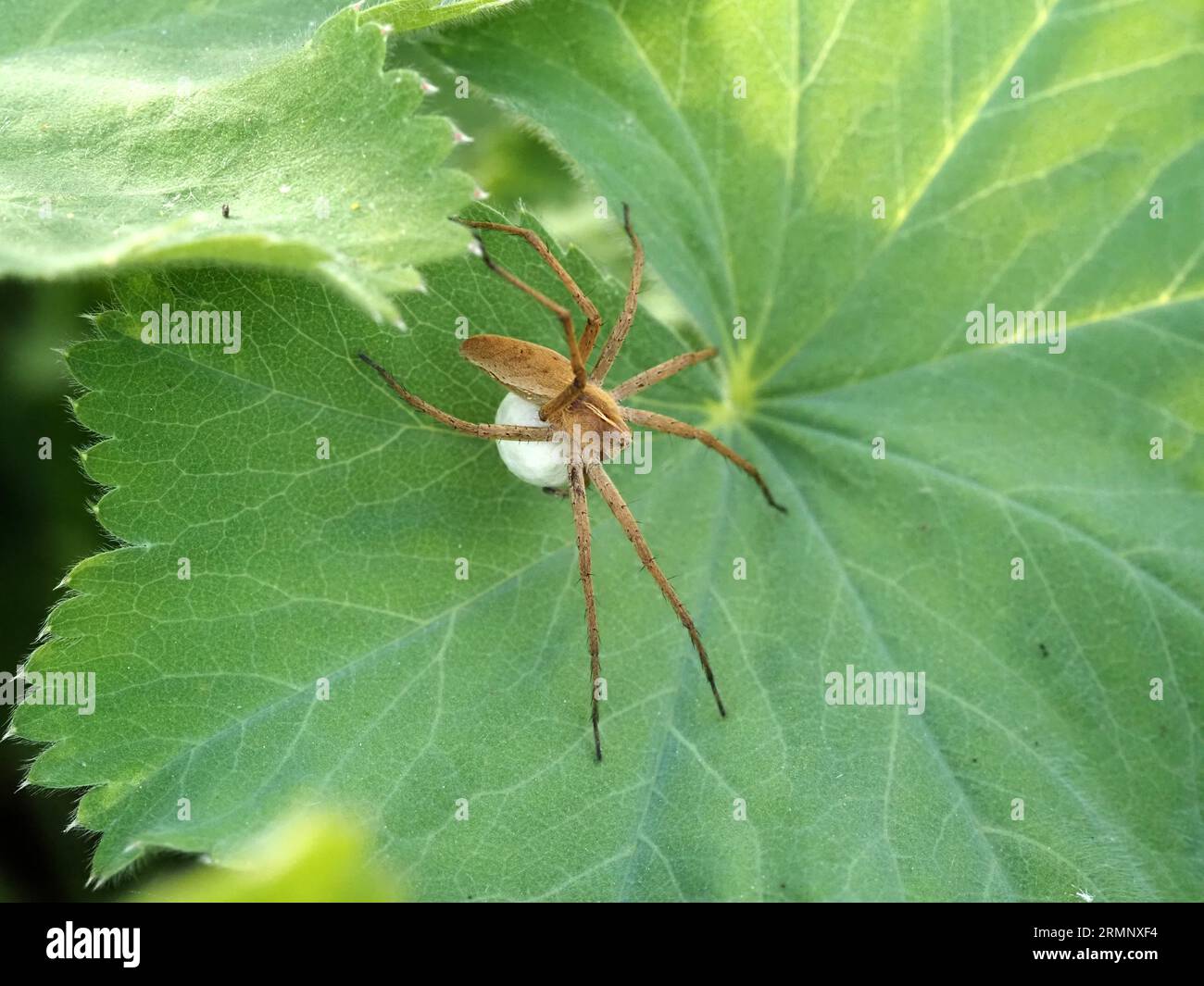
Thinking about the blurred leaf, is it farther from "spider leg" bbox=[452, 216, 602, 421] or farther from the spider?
"spider leg" bbox=[452, 216, 602, 421]

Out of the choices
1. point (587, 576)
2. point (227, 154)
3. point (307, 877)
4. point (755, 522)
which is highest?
point (227, 154)

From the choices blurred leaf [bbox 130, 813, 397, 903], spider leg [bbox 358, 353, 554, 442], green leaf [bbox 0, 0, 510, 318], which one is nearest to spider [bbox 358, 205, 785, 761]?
spider leg [bbox 358, 353, 554, 442]

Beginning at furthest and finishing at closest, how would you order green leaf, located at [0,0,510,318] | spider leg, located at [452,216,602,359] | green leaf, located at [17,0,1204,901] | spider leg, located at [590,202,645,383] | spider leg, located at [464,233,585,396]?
Answer: spider leg, located at [590,202,645,383], spider leg, located at [452,216,602,359], spider leg, located at [464,233,585,396], green leaf, located at [17,0,1204,901], green leaf, located at [0,0,510,318]

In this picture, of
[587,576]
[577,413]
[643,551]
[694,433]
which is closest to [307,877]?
[587,576]

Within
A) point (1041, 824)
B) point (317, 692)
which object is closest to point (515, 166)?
point (317, 692)

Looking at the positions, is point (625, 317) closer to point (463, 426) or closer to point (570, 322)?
point (570, 322)

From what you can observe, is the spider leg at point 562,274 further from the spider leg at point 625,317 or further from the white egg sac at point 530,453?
the white egg sac at point 530,453
